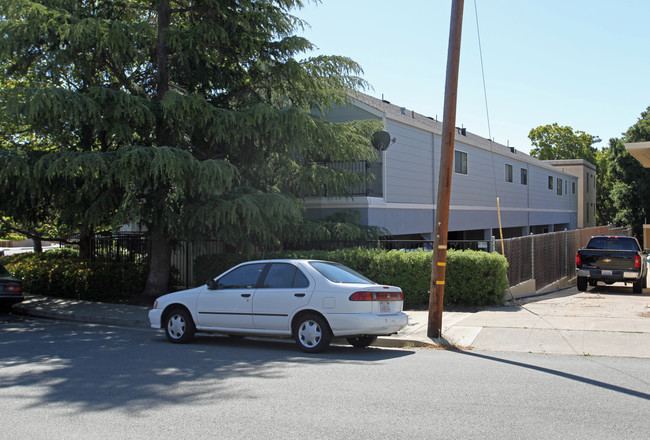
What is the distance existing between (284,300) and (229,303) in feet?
3.53

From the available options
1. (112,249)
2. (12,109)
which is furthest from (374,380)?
(112,249)

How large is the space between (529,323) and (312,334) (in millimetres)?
4847

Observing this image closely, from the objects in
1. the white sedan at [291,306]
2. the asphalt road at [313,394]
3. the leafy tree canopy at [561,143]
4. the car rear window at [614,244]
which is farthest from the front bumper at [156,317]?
the leafy tree canopy at [561,143]

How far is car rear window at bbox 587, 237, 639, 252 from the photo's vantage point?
61.3 feet

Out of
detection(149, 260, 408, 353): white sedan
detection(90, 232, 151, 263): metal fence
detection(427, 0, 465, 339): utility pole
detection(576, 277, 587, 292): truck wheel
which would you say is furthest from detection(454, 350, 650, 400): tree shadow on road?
detection(90, 232, 151, 263): metal fence

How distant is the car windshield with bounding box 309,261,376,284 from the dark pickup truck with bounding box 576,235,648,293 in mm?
11279

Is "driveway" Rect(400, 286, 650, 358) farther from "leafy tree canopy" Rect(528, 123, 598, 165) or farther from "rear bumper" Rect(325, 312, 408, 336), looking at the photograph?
"leafy tree canopy" Rect(528, 123, 598, 165)

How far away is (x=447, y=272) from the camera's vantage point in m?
13.7

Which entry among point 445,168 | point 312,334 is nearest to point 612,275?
point 445,168

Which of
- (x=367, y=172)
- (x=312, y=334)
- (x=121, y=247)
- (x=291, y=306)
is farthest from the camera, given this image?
(x=121, y=247)

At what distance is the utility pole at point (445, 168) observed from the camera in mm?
10359

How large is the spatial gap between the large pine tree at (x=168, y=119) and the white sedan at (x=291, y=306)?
3613mm

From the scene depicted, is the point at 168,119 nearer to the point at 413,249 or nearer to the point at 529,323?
the point at 413,249

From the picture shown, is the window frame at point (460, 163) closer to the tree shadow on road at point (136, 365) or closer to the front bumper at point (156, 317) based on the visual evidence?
the tree shadow on road at point (136, 365)
